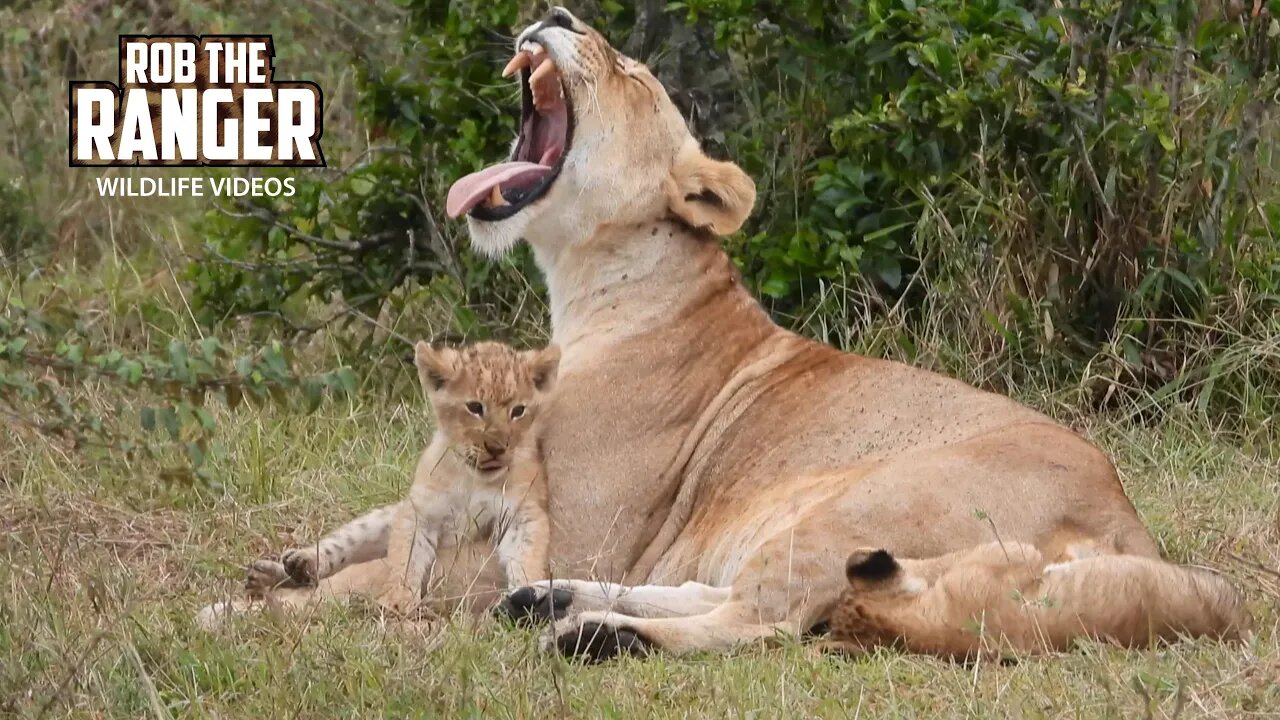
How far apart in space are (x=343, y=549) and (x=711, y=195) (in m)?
1.31

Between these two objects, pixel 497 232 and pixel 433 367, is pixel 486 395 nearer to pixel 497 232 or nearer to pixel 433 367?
pixel 433 367

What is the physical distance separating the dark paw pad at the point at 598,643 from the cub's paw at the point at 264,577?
39.3 inches

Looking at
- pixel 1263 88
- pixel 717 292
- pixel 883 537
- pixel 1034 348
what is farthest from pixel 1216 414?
pixel 883 537

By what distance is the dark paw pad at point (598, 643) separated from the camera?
440 centimetres

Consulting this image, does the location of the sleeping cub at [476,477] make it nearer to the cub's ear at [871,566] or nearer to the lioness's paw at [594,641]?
the lioness's paw at [594,641]

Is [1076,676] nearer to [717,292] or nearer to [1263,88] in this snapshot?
[717,292]

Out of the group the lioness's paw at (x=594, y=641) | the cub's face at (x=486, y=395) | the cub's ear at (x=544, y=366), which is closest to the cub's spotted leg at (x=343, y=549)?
the cub's face at (x=486, y=395)

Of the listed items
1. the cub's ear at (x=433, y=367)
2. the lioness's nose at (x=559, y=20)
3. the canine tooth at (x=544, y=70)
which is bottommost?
the cub's ear at (x=433, y=367)

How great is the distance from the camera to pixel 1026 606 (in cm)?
422

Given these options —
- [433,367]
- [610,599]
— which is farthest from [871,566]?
[433,367]

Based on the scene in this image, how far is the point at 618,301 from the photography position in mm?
5398

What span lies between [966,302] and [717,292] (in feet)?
4.81

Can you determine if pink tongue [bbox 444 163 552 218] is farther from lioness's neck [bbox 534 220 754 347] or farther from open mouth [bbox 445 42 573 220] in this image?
lioness's neck [bbox 534 220 754 347]

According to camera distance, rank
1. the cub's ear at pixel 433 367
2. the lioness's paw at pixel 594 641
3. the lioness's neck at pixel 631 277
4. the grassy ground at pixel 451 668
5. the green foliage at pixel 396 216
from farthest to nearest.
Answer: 1. the green foliage at pixel 396 216
2. the lioness's neck at pixel 631 277
3. the cub's ear at pixel 433 367
4. the lioness's paw at pixel 594 641
5. the grassy ground at pixel 451 668
